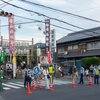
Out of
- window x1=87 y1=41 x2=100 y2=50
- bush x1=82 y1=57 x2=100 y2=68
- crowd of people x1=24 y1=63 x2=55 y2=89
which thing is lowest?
crowd of people x1=24 y1=63 x2=55 y2=89

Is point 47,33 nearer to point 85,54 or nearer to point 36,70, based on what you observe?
point 85,54

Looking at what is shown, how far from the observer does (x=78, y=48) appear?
41000 millimetres

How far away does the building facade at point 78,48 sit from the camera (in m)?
37.6

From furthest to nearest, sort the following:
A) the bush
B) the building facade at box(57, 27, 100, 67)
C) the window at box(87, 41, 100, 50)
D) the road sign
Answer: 1. the building facade at box(57, 27, 100, 67)
2. the window at box(87, 41, 100, 50)
3. the bush
4. the road sign

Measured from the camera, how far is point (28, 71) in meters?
16.6

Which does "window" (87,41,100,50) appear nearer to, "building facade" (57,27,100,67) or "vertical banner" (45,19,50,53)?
"building facade" (57,27,100,67)

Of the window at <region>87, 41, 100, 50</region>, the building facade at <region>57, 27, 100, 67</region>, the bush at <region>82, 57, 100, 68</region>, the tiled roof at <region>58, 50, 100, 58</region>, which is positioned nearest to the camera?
the bush at <region>82, 57, 100, 68</region>

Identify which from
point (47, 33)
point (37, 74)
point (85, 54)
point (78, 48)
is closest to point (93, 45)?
point (85, 54)

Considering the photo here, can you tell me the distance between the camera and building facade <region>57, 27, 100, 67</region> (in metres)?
37.6

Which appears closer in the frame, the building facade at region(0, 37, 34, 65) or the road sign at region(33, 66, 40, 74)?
the road sign at region(33, 66, 40, 74)

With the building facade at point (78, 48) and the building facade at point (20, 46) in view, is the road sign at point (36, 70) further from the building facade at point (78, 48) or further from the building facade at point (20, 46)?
the building facade at point (78, 48)

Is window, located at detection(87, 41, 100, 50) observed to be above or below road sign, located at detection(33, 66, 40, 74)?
above

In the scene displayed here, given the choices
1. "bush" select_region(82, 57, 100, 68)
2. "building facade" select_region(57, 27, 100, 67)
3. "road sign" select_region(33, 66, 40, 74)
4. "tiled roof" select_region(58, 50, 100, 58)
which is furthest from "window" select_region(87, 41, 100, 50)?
"road sign" select_region(33, 66, 40, 74)

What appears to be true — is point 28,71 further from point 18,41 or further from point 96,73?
point 18,41
